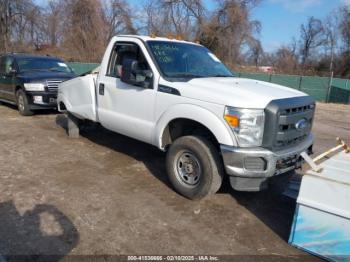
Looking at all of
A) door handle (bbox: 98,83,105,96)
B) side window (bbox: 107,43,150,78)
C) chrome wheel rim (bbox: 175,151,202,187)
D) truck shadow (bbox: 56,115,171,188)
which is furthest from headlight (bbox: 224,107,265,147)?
door handle (bbox: 98,83,105,96)

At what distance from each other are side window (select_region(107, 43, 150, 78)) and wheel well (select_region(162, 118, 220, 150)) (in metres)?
1.11

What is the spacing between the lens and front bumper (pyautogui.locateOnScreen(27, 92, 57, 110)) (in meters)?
9.78

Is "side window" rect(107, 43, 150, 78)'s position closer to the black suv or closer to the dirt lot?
the dirt lot

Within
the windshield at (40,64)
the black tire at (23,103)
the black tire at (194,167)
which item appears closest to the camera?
the black tire at (194,167)

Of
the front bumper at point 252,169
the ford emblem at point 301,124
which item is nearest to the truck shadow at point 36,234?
the front bumper at point 252,169

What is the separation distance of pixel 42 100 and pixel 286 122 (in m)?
7.49

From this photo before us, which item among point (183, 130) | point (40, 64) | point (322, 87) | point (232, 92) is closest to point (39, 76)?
point (40, 64)

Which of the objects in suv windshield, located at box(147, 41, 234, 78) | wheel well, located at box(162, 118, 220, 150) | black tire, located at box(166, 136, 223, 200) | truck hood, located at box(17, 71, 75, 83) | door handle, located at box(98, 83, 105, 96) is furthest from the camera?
truck hood, located at box(17, 71, 75, 83)

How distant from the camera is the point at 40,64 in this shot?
1092cm

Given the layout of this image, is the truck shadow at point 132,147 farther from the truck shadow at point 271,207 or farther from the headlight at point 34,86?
the headlight at point 34,86

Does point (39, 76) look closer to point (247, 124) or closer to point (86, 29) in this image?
point (247, 124)

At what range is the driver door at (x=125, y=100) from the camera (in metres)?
5.27

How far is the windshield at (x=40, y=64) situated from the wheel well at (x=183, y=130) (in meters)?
7.01

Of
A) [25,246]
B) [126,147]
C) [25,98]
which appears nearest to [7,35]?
[25,98]
